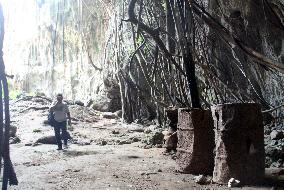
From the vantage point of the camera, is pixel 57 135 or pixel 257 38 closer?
pixel 57 135

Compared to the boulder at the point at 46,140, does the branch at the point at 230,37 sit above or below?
above

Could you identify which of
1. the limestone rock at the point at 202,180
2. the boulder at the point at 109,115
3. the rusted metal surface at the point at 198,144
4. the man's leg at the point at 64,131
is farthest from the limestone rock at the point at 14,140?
the limestone rock at the point at 202,180

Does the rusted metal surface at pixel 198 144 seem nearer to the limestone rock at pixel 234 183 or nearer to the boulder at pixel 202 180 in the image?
the boulder at pixel 202 180

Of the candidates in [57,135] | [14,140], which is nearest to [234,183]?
[57,135]

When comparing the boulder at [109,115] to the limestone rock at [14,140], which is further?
the boulder at [109,115]

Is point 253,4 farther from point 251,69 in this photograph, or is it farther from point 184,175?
point 184,175

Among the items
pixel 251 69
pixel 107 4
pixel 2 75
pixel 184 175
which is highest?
pixel 107 4

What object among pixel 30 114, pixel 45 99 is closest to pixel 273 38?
pixel 30 114

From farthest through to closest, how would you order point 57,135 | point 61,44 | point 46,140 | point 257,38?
1. point 61,44
2. point 46,140
3. point 257,38
4. point 57,135

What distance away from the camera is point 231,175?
333 centimetres

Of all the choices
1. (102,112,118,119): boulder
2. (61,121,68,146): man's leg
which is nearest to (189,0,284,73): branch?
(61,121,68,146): man's leg

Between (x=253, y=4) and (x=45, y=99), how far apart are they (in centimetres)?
977

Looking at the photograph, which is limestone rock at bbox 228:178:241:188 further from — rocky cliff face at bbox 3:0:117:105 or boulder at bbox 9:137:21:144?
boulder at bbox 9:137:21:144

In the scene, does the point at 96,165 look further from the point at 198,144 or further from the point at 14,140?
the point at 14,140
